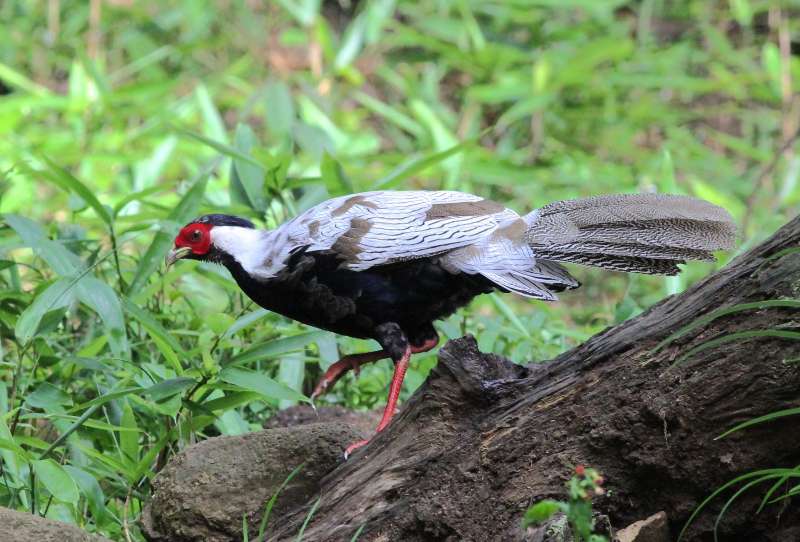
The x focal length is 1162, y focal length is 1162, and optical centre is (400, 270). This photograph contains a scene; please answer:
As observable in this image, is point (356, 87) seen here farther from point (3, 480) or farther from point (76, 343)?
point (3, 480)

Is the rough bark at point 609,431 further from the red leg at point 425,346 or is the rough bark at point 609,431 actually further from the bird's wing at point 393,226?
the red leg at point 425,346

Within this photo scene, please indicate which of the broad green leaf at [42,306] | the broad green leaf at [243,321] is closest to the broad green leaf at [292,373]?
the broad green leaf at [243,321]

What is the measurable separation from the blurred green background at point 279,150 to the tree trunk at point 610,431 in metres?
0.58

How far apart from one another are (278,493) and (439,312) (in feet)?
2.54

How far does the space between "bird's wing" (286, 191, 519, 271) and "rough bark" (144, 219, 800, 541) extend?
21.9 inches

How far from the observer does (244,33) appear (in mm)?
8430

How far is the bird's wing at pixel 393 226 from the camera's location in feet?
10.2

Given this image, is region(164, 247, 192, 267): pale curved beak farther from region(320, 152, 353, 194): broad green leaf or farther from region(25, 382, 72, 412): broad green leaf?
region(320, 152, 353, 194): broad green leaf

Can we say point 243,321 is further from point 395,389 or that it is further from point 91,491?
point 91,491

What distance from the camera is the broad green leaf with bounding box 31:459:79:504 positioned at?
2.71 m

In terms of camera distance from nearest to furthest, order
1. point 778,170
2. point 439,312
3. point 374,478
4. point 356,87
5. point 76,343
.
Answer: point 374,478, point 439,312, point 76,343, point 778,170, point 356,87

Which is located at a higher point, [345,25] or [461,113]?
[345,25]

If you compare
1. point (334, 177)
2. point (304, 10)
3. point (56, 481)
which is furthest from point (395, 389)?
point (304, 10)

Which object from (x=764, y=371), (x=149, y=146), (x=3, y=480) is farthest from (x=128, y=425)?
(x=149, y=146)
